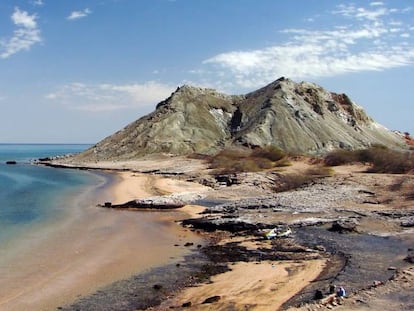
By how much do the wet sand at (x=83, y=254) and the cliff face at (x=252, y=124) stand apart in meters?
54.0

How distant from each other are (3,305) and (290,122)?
7779 cm

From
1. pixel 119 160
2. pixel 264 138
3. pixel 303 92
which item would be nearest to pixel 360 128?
pixel 303 92

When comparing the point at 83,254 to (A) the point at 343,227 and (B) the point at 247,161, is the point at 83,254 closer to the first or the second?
(A) the point at 343,227

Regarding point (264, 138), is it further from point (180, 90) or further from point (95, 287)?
point (95, 287)

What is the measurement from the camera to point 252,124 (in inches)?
3671

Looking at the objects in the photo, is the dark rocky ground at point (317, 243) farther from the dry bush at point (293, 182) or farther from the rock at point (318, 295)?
the dry bush at point (293, 182)

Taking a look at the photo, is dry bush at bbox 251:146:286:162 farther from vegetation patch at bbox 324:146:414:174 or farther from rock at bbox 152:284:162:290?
rock at bbox 152:284:162:290

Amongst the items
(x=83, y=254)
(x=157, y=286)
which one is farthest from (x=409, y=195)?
(x=157, y=286)

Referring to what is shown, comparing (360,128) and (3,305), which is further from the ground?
(360,128)

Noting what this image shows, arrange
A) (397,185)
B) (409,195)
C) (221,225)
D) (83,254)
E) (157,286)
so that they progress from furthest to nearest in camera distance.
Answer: (397,185) < (409,195) < (221,225) < (83,254) < (157,286)

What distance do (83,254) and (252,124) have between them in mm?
72643

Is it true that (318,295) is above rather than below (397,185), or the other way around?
below

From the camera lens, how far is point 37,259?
21.5 meters

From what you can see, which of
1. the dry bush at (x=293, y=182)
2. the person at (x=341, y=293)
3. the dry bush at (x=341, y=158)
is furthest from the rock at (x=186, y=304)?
the dry bush at (x=341, y=158)
